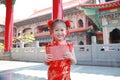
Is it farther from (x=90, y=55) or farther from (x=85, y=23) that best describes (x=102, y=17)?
(x=85, y=23)

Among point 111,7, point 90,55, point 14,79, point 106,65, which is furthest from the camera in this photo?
point 111,7

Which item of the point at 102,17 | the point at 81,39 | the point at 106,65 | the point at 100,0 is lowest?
the point at 106,65

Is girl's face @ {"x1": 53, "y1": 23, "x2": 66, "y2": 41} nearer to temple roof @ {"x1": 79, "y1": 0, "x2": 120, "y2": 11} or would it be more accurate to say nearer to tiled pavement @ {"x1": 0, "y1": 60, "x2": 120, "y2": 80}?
tiled pavement @ {"x1": 0, "y1": 60, "x2": 120, "y2": 80}

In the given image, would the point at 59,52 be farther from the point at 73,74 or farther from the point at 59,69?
the point at 73,74

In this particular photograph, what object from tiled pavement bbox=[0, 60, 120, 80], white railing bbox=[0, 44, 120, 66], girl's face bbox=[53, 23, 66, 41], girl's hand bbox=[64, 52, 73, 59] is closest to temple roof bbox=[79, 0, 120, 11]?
white railing bbox=[0, 44, 120, 66]

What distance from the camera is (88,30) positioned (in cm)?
1167

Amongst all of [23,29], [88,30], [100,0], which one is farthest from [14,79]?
[23,29]

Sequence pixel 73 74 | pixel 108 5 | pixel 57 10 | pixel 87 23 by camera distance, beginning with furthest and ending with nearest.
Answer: pixel 87 23
pixel 108 5
pixel 57 10
pixel 73 74

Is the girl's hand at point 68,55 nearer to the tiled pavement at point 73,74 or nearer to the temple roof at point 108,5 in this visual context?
the tiled pavement at point 73,74

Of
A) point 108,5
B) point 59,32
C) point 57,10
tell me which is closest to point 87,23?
point 108,5

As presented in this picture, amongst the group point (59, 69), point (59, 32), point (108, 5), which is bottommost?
point (59, 69)

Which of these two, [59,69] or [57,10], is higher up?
[57,10]

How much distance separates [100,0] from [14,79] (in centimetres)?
766

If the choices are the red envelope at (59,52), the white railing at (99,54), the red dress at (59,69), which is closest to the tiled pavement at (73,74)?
the white railing at (99,54)
